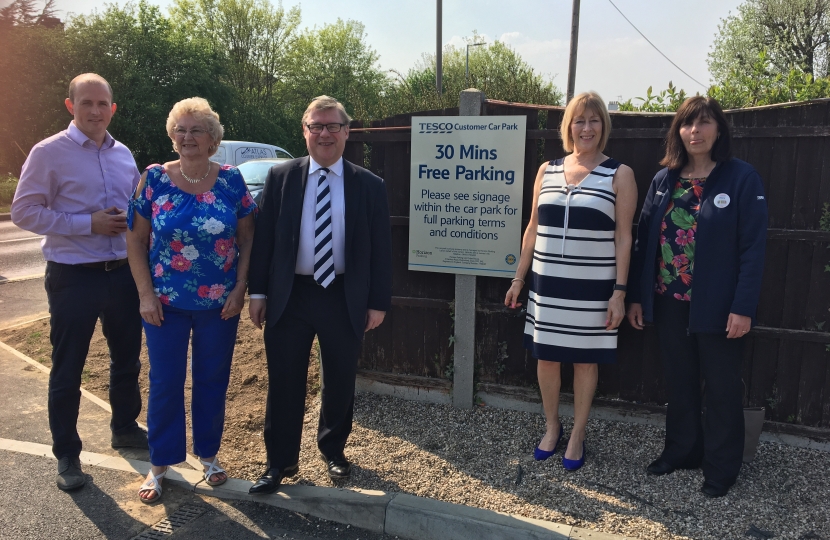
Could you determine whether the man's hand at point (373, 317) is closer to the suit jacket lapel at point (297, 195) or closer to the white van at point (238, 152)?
the suit jacket lapel at point (297, 195)

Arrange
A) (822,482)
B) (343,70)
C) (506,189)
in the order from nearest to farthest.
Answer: (822,482) < (506,189) < (343,70)

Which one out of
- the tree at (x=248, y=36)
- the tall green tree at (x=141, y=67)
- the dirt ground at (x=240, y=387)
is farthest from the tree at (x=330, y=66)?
the dirt ground at (x=240, y=387)

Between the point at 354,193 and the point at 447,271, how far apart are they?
1244 mm

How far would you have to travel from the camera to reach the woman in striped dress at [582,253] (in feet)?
10.8

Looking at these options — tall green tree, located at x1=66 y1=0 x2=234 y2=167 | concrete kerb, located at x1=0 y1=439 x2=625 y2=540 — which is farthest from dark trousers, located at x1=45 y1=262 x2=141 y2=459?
tall green tree, located at x1=66 y1=0 x2=234 y2=167

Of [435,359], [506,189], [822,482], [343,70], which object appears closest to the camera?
[822,482]

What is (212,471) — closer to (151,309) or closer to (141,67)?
(151,309)

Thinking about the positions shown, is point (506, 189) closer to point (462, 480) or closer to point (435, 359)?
point (435, 359)

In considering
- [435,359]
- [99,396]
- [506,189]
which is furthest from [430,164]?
[99,396]

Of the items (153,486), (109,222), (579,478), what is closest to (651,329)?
(579,478)

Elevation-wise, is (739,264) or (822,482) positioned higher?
(739,264)

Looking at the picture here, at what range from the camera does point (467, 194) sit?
411 centimetres

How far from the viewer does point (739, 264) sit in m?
3.04

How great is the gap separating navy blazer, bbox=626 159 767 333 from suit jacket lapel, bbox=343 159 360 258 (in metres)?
1.79
